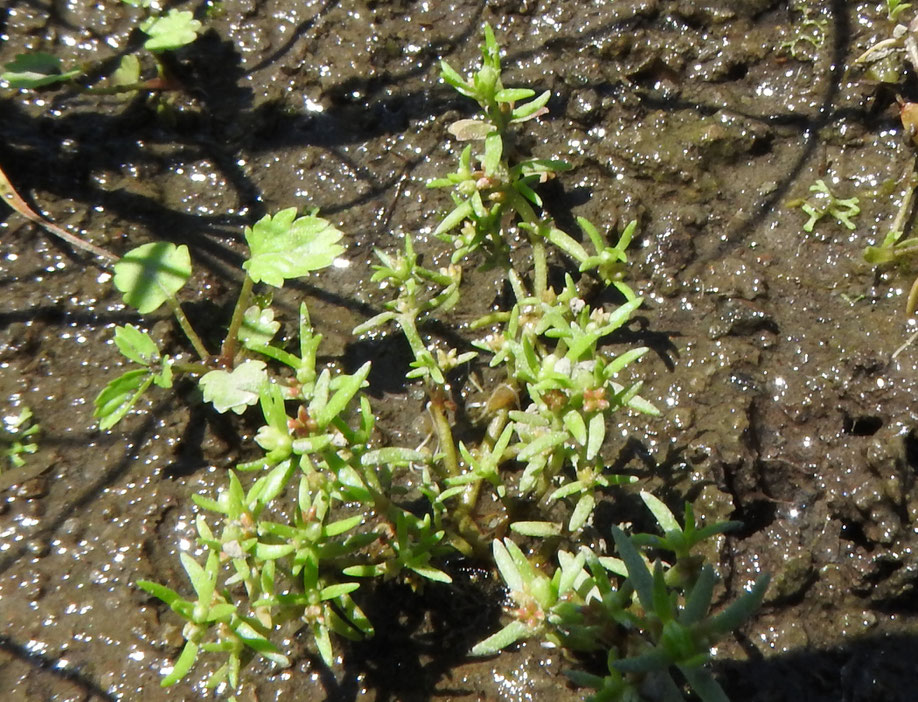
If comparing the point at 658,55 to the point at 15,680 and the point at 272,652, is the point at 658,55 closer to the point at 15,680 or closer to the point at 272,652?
the point at 272,652

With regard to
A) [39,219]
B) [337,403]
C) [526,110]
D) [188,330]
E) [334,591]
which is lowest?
[334,591]

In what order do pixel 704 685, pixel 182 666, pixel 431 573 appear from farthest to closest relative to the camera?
1. pixel 431 573
2. pixel 182 666
3. pixel 704 685

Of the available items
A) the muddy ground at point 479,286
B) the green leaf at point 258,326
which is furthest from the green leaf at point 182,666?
the green leaf at point 258,326

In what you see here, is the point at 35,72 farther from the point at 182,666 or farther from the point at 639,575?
the point at 639,575

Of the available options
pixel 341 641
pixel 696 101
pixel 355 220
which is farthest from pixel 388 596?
pixel 696 101

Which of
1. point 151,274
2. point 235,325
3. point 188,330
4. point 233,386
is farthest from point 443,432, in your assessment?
point 151,274

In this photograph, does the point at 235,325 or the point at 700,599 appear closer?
the point at 700,599

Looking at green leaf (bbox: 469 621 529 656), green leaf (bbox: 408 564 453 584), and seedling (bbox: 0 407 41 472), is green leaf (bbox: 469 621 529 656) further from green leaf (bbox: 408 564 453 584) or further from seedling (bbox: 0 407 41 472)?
seedling (bbox: 0 407 41 472)
